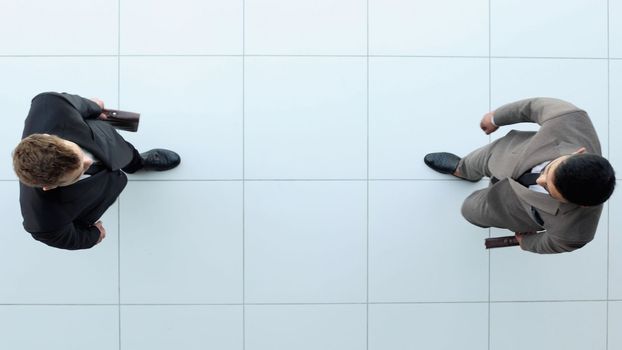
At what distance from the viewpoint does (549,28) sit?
258 cm

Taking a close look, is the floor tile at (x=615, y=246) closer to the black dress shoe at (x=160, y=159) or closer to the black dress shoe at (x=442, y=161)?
the black dress shoe at (x=442, y=161)

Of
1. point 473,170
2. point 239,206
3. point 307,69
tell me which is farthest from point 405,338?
point 307,69

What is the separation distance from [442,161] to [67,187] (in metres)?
1.89

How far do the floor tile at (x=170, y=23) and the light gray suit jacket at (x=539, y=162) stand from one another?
164 centimetres

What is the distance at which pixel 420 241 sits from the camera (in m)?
2.58

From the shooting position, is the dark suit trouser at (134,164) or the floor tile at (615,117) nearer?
the dark suit trouser at (134,164)

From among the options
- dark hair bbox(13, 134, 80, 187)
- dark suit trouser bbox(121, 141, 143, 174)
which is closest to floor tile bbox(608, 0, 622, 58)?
dark suit trouser bbox(121, 141, 143, 174)

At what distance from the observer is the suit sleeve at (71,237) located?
5.54ft

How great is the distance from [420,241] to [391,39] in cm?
120

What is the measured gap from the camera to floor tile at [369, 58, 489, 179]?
8.36 ft

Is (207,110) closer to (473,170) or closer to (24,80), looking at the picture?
(24,80)

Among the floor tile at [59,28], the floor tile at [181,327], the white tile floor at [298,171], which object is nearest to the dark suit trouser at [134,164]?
the white tile floor at [298,171]

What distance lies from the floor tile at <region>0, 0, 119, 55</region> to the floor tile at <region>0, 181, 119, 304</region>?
81 cm

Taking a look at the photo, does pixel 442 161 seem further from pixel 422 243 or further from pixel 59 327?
pixel 59 327
